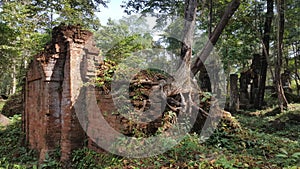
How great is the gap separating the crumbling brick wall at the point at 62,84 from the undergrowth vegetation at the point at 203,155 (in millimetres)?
448

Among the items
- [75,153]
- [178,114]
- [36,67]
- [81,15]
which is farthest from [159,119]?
[81,15]

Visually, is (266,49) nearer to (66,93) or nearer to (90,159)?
(66,93)

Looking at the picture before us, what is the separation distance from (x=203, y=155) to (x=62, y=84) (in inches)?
151

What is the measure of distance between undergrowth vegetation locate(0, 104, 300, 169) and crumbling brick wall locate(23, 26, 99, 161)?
0.45 m

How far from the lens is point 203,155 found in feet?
14.5

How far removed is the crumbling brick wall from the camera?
585 centimetres

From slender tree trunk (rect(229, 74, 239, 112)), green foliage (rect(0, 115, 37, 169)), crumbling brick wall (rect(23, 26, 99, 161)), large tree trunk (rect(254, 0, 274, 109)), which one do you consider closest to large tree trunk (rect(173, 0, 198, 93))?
crumbling brick wall (rect(23, 26, 99, 161))

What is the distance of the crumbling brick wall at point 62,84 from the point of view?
585 cm

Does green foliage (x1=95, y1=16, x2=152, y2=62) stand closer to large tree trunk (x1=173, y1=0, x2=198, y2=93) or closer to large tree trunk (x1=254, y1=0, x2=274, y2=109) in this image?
large tree trunk (x1=173, y1=0, x2=198, y2=93)

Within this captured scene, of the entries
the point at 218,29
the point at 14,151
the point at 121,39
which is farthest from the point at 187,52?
the point at 14,151

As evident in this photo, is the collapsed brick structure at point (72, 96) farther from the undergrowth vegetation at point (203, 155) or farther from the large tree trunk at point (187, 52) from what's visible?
the large tree trunk at point (187, 52)

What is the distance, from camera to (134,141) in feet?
15.5

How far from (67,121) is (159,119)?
225 cm

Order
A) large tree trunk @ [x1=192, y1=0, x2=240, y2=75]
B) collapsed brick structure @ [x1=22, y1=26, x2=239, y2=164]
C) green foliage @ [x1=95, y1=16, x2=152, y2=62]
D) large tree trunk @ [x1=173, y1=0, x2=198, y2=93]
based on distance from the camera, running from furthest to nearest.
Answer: green foliage @ [x1=95, y1=16, x2=152, y2=62]
large tree trunk @ [x1=192, y1=0, x2=240, y2=75]
large tree trunk @ [x1=173, y1=0, x2=198, y2=93]
collapsed brick structure @ [x1=22, y1=26, x2=239, y2=164]
